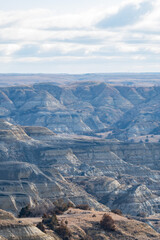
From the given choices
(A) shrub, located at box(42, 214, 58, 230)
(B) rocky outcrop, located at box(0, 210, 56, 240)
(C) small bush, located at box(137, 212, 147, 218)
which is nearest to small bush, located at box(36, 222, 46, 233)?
(A) shrub, located at box(42, 214, 58, 230)

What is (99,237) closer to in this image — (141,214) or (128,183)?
(141,214)

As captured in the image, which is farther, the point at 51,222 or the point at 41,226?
the point at 51,222

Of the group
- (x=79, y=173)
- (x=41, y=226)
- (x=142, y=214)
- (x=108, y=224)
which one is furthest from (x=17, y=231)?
(x=79, y=173)

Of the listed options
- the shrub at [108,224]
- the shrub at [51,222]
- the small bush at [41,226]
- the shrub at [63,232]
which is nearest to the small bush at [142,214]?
the shrub at [108,224]

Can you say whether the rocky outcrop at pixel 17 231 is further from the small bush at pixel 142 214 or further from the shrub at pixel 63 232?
the small bush at pixel 142 214

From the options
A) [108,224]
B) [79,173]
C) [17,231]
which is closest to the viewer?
[17,231]

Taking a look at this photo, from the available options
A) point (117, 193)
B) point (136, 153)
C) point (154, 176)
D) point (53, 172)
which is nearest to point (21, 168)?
point (53, 172)

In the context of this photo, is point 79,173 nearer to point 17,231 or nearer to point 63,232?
point 63,232

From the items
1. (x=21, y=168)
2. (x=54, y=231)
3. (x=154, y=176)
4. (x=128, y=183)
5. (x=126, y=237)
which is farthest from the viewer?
(x=154, y=176)

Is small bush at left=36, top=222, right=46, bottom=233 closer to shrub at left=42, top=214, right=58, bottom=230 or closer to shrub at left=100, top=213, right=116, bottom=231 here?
shrub at left=42, top=214, right=58, bottom=230
